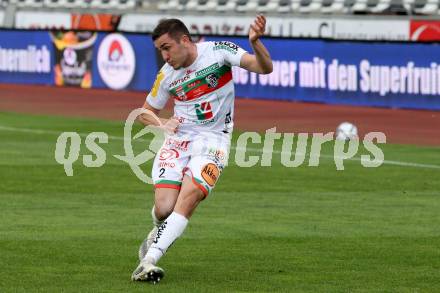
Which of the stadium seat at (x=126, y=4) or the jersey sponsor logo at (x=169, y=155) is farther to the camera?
the stadium seat at (x=126, y=4)

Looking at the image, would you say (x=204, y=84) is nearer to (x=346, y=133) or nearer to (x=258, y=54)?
(x=258, y=54)

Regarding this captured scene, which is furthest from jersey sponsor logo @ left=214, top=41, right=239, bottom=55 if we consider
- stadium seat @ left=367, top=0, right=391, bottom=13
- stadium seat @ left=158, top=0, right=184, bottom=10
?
stadium seat @ left=158, top=0, right=184, bottom=10

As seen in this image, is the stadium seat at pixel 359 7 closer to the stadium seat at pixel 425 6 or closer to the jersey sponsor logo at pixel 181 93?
the stadium seat at pixel 425 6

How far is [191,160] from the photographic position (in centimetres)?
1020

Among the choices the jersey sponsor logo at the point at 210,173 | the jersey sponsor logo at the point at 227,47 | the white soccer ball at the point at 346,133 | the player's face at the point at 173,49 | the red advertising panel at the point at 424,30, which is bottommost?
the jersey sponsor logo at the point at 210,173

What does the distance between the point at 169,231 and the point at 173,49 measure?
4.55 feet

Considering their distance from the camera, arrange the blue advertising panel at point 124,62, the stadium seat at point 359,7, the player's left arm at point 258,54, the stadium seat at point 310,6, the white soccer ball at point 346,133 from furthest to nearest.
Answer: the stadium seat at point 310,6, the stadium seat at point 359,7, the blue advertising panel at point 124,62, the white soccer ball at point 346,133, the player's left arm at point 258,54

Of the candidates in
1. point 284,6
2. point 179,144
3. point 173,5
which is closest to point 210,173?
point 179,144

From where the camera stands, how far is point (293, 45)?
31109mm

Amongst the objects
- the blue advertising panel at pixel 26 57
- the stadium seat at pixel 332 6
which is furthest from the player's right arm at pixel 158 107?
the stadium seat at pixel 332 6

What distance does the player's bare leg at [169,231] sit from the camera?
9.82 meters

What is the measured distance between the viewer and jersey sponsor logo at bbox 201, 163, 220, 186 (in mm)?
10055

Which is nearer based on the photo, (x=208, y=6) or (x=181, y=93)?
(x=181, y=93)

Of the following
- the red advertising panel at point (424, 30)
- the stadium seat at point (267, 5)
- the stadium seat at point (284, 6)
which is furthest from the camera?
the stadium seat at point (267, 5)
